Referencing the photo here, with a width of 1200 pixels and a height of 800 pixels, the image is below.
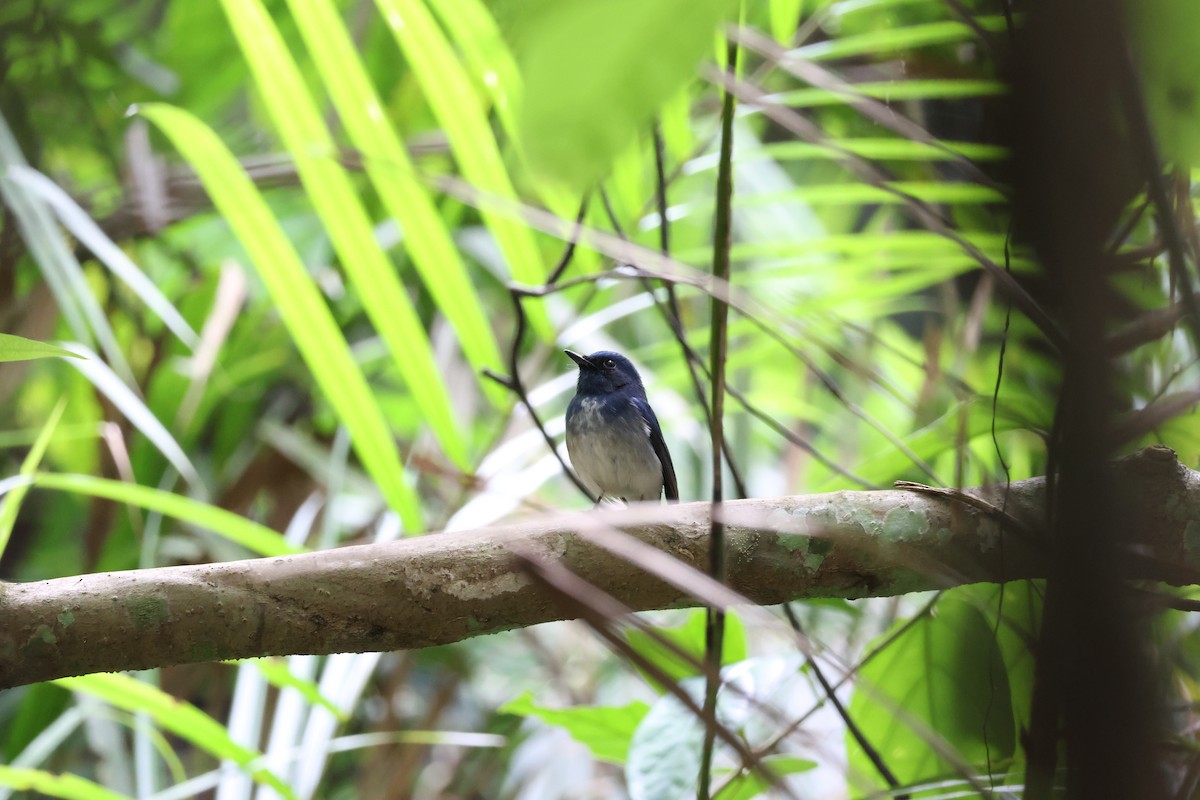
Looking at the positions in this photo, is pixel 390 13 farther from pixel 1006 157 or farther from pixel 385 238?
pixel 1006 157

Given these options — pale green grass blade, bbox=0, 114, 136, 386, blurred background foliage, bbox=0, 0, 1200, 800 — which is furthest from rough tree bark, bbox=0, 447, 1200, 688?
pale green grass blade, bbox=0, 114, 136, 386

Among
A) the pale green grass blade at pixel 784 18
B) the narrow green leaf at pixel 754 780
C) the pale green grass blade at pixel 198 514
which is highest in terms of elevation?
the pale green grass blade at pixel 784 18

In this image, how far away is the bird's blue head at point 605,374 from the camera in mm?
2639

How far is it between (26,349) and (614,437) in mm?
1978

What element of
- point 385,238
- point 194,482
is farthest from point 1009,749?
point 385,238

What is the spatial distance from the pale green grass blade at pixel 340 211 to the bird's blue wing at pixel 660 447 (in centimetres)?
100

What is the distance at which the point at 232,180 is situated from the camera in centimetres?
157

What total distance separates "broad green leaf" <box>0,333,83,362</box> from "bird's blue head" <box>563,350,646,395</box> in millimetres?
2019

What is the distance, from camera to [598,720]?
1374mm

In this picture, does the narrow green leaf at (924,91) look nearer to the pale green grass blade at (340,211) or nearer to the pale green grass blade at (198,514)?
→ the pale green grass blade at (340,211)

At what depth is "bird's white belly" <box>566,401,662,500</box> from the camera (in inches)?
100

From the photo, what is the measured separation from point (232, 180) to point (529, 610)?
986 mm

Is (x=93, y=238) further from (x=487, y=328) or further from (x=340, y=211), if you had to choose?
(x=487, y=328)

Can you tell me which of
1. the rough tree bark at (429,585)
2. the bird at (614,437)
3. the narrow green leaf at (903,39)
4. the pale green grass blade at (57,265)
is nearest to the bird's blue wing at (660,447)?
the bird at (614,437)
